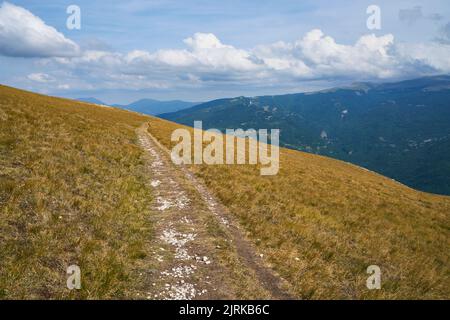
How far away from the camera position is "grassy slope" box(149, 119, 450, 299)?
41.8 feet

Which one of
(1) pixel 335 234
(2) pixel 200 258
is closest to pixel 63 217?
(2) pixel 200 258

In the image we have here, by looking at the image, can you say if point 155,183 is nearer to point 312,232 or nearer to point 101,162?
point 101,162

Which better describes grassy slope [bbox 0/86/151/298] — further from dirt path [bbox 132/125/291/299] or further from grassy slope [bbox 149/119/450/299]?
grassy slope [bbox 149/119/450/299]

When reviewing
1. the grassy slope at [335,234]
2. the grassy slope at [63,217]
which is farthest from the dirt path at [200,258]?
the grassy slope at [335,234]

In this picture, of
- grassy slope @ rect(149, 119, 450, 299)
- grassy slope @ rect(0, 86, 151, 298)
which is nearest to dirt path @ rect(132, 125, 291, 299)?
grassy slope @ rect(0, 86, 151, 298)

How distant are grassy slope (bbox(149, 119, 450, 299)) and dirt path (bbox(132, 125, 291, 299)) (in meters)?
0.95

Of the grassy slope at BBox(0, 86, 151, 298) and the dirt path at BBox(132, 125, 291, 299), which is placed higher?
the grassy slope at BBox(0, 86, 151, 298)

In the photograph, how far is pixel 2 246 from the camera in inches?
374

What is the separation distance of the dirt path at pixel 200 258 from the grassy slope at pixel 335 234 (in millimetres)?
947

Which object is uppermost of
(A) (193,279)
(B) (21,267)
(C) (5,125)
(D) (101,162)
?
(C) (5,125)

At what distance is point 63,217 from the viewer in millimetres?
12242

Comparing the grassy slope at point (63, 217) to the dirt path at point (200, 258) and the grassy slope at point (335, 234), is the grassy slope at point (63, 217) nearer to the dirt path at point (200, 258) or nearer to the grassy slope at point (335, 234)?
→ the dirt path at point (200, 258)
